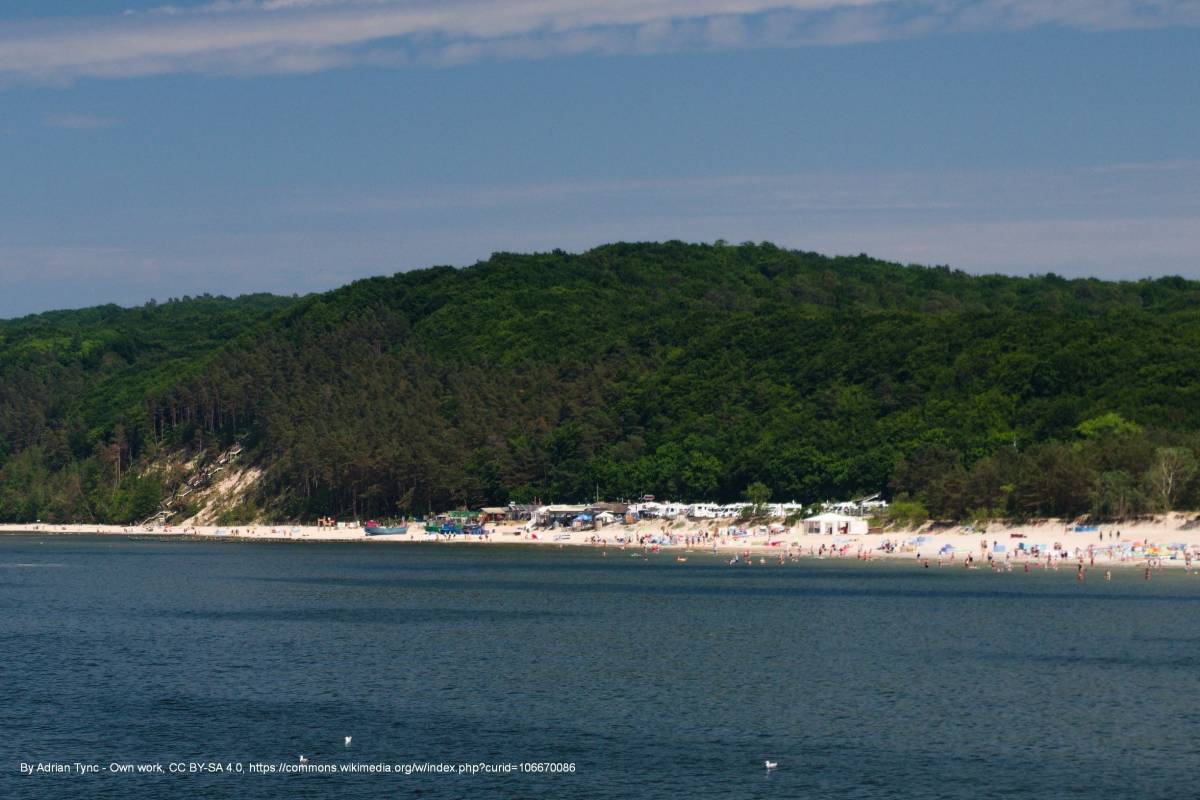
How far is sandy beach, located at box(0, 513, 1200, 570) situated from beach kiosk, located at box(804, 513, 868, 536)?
0.92 meters

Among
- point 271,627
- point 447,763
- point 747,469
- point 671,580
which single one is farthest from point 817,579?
point 447,763

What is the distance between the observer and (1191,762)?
125ft

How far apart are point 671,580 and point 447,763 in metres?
59.9

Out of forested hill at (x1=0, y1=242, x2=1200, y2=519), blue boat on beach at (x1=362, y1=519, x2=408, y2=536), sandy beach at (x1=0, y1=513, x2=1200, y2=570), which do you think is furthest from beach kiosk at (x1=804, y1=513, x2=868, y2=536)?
blue boat on beach at (x1=362, y1=519, x2=408, y2=536)

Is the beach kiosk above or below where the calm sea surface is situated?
above

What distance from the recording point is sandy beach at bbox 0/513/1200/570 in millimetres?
100875

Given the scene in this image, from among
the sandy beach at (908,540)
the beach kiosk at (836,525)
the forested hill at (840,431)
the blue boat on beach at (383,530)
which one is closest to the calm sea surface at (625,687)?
the sandy beach at (908,540)

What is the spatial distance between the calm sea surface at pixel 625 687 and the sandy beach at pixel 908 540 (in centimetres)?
1090

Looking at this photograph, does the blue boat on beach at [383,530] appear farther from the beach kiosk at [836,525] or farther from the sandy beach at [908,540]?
the beach kiosk at [836,525]

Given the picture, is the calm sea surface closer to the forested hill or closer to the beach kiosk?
the forested hill

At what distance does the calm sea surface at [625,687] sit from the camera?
37.4 m

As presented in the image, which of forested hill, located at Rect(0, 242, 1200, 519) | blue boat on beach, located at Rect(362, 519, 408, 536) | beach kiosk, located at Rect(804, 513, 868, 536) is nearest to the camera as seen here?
forested hill, located at Rect(0, 242, 1200, 519)

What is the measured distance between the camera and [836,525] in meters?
128

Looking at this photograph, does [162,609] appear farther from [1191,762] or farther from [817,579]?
[1191,762]
